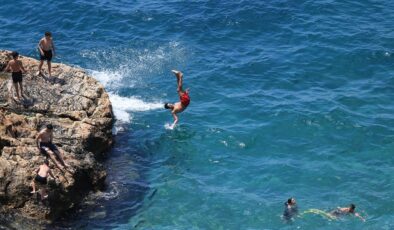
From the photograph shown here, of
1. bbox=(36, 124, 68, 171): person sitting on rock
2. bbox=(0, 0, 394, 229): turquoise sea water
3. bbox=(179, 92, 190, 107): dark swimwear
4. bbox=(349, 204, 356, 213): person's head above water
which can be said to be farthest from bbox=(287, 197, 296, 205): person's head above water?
bbox=(36, 124, 68, 171): person sitting on rock

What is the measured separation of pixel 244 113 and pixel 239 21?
35.7 feet

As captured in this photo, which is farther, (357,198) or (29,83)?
(29,83)

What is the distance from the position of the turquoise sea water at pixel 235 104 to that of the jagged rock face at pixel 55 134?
113 cm

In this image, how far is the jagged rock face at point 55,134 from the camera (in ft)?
65.9

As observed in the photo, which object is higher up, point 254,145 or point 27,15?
point 27,15

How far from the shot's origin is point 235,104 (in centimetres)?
2948

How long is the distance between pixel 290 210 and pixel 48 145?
996 centimetres

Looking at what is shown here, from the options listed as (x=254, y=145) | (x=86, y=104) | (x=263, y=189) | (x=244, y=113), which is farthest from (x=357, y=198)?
(x=86, y=104)

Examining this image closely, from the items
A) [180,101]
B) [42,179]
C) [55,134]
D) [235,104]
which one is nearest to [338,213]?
[180,101]

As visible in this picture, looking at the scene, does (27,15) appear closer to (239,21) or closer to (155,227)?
(239,21)

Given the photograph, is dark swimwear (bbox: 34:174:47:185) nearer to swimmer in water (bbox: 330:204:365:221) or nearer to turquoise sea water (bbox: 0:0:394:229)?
turquoise sea water (bbox: 0:0:394:229)

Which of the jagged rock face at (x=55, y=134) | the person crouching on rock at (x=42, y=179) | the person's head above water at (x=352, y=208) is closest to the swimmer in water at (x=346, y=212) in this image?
the person's head above water at (x=352, y=208)

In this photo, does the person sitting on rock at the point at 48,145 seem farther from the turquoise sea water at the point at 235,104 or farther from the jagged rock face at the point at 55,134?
the turquoise sea water at the point at 235,104

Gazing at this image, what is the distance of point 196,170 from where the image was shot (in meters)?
25.0
